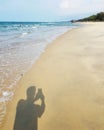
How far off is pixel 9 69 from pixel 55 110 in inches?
147

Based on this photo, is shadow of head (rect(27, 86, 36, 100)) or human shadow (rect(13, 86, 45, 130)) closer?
human shadow (rect(13, 86, 45, 130))

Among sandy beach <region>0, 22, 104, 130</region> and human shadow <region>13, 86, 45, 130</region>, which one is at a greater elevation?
sandy beach <region>0, 22, 104, 130</region>

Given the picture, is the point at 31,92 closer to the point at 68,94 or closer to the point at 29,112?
the point at 68,94

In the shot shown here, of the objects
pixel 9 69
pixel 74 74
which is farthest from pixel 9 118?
pixel 9 69

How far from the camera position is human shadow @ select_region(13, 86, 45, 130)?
341 cm

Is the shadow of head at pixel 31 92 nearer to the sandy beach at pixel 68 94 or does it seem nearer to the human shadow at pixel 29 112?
the human shadow at pixel 29 112

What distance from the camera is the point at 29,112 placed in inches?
150

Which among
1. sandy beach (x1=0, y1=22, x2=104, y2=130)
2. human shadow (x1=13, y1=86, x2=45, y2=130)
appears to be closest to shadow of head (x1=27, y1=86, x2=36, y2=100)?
human shadow (x1=13, y1=86, x2=45, y2=130)

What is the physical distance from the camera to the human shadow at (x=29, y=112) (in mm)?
3409

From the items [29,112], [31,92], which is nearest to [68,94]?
[31,92]

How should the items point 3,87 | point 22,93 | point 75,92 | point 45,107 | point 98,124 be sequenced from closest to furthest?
point 98,124 < point 45,107 < point 75,92 < point 22,93 < point 3,87

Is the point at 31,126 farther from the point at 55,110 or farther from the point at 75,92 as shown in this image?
the point at 75,92

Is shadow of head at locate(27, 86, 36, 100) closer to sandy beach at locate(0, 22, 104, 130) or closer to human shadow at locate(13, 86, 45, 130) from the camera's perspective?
human shadow at locate(13, 86, 45, 130)

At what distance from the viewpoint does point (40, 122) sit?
346 centimetres
